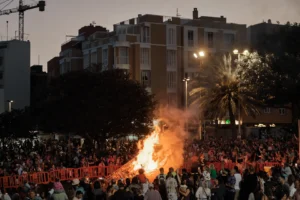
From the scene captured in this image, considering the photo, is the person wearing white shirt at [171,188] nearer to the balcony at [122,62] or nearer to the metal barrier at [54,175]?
the metal barrier at [54,175]

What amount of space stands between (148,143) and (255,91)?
2184 cm

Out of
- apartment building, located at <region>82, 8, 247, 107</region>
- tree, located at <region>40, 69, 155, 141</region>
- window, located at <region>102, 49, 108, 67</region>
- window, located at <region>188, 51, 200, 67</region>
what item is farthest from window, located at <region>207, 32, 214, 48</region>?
tree, located at <region>40, 69, 155, 141</region>

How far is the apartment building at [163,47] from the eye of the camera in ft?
230

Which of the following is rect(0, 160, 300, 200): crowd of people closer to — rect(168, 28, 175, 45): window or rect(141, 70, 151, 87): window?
rect(141, 70, 151, 87): window

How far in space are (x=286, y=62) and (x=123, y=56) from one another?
26755 millimetres

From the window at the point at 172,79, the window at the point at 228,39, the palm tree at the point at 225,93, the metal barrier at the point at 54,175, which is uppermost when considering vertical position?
the window at the point at 228,39

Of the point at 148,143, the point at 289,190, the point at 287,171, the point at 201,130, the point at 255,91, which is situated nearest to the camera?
the point at 289,190

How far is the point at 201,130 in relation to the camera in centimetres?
6831

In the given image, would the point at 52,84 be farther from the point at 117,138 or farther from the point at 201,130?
the point at 201,130

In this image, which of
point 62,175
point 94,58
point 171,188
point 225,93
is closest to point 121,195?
point 171,188

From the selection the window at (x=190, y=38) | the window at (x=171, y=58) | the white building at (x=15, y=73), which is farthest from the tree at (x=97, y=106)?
the white building at (x=15, y=73)

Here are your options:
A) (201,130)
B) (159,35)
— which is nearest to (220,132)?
(201,130)

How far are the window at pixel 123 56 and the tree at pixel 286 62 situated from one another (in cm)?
2131

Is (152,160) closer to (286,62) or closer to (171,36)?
(286,62)
